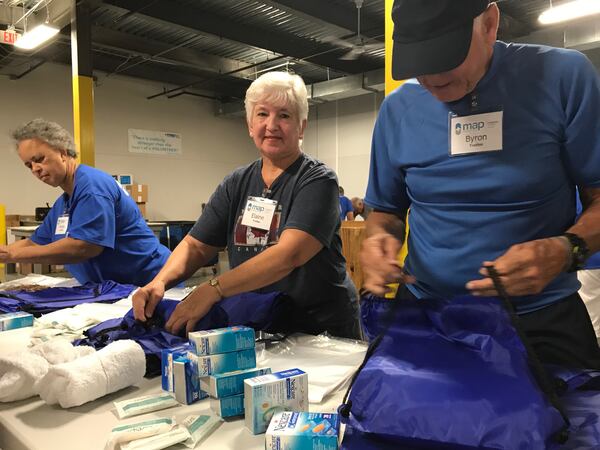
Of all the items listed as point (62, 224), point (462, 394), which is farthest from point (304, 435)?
point (62, 224)

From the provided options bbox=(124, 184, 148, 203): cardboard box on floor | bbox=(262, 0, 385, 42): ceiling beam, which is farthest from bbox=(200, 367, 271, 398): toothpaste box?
bbox=(124, 184, 148, 203): cardboard box on floor

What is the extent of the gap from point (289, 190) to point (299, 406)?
32.1 inches

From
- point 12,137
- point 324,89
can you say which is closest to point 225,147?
point 324,89

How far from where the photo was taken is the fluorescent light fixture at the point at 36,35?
4925 mm

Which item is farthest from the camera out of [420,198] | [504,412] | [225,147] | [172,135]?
[225,147]

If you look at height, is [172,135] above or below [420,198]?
above

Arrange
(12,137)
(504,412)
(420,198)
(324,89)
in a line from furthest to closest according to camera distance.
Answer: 1. (324,89)
2. (12,137)
3. (420,198)
4. (504,412)

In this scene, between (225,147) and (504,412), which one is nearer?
(504,412)

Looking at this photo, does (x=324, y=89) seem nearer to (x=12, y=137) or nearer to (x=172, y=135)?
(x=172, y=135)

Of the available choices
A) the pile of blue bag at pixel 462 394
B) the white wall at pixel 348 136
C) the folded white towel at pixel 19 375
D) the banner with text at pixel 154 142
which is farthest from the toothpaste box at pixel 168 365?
the banner with text at pixel 154 142

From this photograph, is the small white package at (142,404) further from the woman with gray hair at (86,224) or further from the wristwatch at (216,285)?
the woman with gray hair at (86,224)

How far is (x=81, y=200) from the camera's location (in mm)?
2127

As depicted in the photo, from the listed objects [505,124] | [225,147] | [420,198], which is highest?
[225,147]

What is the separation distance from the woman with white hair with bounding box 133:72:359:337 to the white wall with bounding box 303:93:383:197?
849 centimetres
